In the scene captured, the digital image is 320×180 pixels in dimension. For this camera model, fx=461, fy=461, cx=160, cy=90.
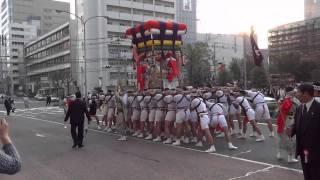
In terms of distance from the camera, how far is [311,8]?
78.8 metres

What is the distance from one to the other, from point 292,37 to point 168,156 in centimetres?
6816

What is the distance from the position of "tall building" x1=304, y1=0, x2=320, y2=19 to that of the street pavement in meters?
67.8

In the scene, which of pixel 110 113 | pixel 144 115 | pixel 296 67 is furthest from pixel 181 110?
pixel 296 67

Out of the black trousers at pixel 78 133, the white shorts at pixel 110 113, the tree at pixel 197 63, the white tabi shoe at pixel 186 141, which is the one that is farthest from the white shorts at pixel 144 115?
the tree at pixel 197 63

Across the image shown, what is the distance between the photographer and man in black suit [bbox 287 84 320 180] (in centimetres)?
579

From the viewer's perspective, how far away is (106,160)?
37.8ft

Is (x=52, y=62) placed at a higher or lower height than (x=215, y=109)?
higher

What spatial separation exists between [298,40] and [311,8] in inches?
341

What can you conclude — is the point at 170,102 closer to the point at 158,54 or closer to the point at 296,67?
the point at 158,54

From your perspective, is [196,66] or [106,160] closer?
[106,160]

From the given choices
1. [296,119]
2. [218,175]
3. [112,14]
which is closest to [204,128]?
[218,175]

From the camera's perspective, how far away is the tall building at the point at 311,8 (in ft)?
251

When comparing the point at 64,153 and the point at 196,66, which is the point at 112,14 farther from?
the point at 64,153

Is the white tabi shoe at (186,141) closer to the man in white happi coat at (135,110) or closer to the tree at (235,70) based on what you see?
the man in white happi coat at (135,110)
